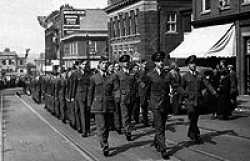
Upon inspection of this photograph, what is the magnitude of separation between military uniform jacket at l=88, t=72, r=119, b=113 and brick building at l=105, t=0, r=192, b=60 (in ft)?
87.5

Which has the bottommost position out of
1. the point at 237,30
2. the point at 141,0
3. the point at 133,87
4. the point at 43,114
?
the point at 43,114

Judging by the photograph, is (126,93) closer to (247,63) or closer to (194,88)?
(194,88)

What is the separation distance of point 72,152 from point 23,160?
48.5 inches

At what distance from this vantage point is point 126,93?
12516 millimetres

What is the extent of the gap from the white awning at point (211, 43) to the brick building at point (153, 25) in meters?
8.61

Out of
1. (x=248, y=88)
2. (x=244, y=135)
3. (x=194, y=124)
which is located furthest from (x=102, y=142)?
(x=248, y=88)

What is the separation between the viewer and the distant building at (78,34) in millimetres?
67244

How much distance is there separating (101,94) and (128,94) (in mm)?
2410

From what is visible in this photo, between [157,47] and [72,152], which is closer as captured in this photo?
[72,152]

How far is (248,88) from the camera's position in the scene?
24.9 m

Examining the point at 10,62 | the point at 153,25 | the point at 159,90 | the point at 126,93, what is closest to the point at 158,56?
the point at 159,90

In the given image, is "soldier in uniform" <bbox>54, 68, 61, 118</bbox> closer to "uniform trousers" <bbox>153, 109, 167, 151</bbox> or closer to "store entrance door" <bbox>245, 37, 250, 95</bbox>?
"uniform trousers" <bbox>153, 109, 167, 151</bbox>

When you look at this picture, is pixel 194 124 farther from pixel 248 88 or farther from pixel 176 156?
pixel 248 88

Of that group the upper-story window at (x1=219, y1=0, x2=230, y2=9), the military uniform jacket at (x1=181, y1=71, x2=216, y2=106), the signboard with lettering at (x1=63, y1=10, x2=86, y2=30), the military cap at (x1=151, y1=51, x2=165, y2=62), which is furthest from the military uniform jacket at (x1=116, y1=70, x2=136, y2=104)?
the signboard with lettering at (x1=63, y1=10, x2=86, y2=30)
